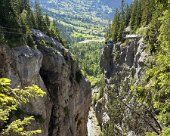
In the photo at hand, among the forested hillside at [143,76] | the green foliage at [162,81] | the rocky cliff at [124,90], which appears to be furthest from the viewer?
the rocky cliff at [124,90]

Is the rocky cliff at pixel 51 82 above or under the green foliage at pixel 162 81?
under

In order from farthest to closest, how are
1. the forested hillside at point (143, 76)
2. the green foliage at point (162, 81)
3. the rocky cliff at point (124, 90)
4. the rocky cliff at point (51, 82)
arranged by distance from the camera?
the rocky cliff at point (51, 82)
the rocky cliff at point (124, 90)
the forested hillside at point (143, 76)
the green foliage at point (162, 81)

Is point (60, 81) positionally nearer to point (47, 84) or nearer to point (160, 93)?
point (47, 84)

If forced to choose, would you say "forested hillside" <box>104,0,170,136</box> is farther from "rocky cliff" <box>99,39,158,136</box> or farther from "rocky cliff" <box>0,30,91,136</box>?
"rocky cliff" <box>0,30,91,136</box>

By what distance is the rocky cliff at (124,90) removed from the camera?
29.1 metres

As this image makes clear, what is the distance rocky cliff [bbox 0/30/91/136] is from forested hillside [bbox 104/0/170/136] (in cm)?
752

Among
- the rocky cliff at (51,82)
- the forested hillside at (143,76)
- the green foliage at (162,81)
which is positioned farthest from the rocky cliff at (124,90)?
the rocky cliff at (51,82)

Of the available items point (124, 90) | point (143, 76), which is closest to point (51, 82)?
point (143, 76)

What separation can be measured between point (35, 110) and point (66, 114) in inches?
564

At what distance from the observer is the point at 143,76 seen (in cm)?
4266

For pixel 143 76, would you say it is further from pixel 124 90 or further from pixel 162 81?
pixel 162 81

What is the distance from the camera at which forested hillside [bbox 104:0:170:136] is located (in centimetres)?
1759

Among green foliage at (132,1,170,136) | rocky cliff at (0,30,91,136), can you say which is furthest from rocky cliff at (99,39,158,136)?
rocky cliff at (0,30,91,136)

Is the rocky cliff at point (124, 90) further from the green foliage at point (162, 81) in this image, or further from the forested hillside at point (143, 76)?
the green foliage at point (162, 81)
